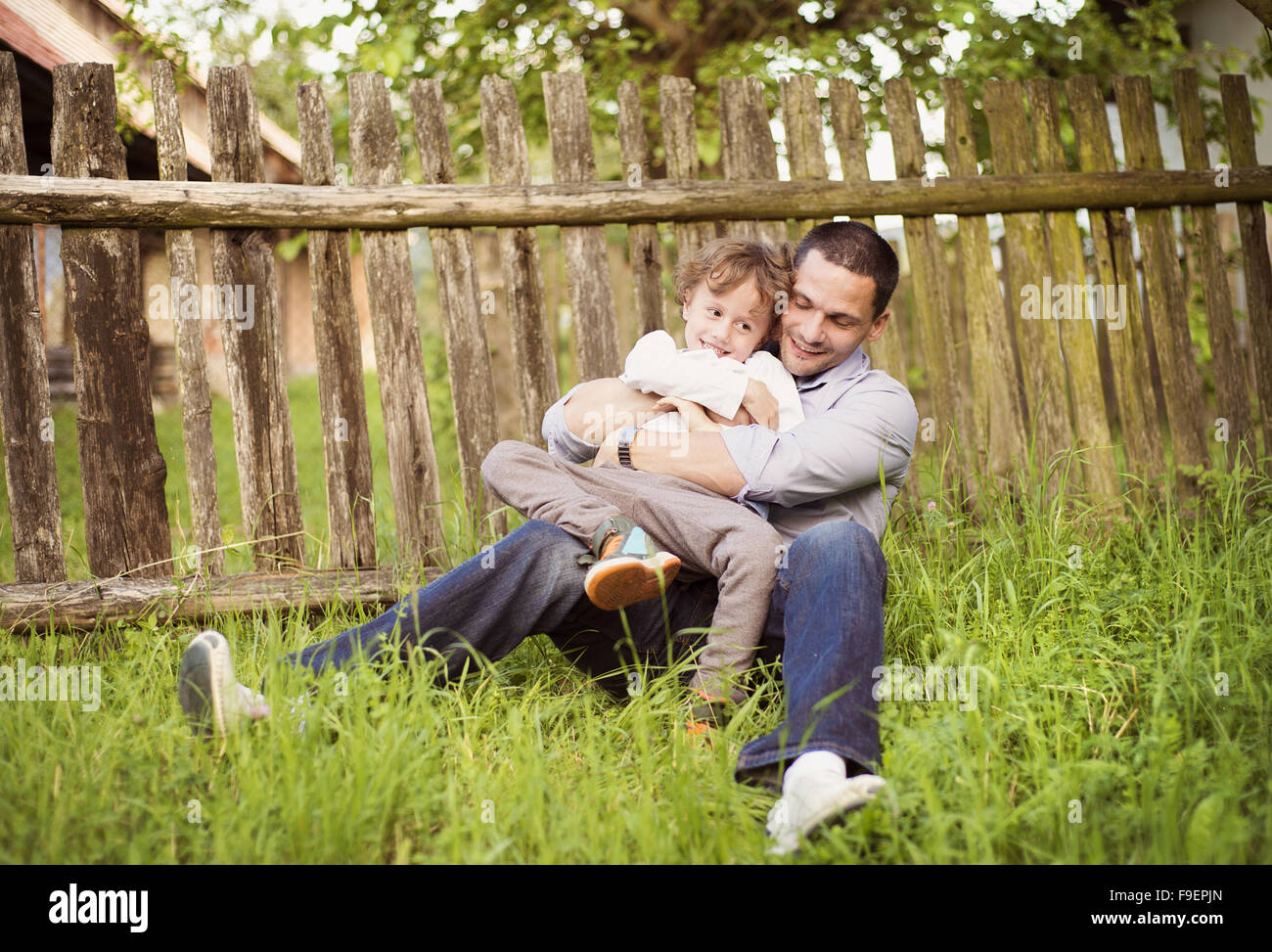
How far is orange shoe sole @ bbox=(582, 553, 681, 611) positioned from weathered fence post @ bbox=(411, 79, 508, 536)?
1.26 m

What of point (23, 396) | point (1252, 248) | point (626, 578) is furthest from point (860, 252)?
point (23, 396)

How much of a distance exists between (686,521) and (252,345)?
68.7 inches

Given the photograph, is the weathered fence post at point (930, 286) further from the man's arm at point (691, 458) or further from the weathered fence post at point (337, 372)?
the weathered fence post at point (337, 372)

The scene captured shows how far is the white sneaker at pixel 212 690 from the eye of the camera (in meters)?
2.07

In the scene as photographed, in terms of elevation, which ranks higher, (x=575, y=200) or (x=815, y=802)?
(x=575, y=200)

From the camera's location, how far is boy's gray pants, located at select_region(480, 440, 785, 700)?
2.29 metres

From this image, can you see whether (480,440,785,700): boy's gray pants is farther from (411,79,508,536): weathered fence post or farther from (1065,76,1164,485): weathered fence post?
(1065,76,1164,485): weathered fence post

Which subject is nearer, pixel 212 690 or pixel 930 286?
pixel 212 690

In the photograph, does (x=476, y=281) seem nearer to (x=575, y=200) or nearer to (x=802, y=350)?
(x=575, y=200)

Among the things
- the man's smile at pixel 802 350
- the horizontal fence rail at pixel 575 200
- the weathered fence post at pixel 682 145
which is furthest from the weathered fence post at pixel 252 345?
the man's smile at pixel 802 350

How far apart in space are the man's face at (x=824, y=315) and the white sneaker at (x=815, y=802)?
52.7 inches

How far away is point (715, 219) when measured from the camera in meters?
3.59

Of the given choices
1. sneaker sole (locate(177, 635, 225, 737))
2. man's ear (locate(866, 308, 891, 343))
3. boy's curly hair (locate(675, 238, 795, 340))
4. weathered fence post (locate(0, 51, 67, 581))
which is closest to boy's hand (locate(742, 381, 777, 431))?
boy's curly hair (locate(675, 238, 795, 340))

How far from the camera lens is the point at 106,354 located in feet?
10.3
